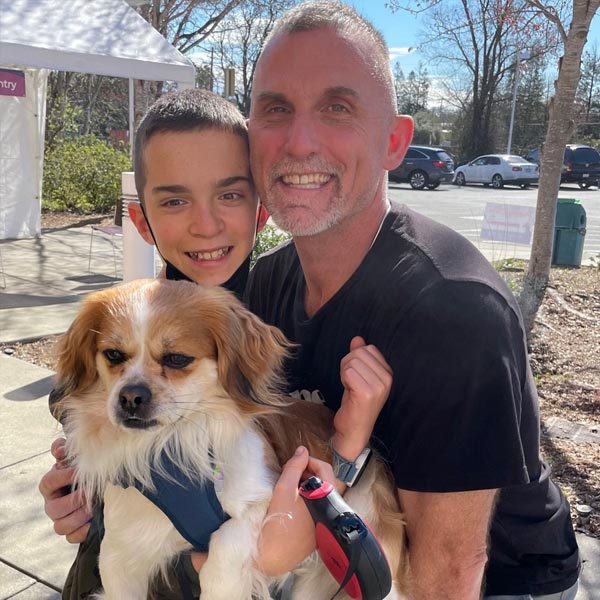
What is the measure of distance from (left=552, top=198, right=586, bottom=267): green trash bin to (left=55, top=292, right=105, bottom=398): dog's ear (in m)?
11.7

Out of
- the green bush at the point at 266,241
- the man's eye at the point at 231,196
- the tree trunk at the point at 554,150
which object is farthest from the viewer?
the tree trunk at the point at 554,150

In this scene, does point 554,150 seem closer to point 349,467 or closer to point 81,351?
point 349,467

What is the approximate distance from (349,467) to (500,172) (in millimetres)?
37487

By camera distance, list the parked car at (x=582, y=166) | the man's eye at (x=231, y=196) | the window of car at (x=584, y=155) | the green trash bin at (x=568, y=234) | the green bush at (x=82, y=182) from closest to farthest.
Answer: the man's eye at (x=231, y=196) < the green trash bin at (x=568, y=234) < the green bush at (x=82, y=182) < the parked car at (x=582, y=166) < the window of car at (x=584, y=155)

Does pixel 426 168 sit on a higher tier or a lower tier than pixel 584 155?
lower

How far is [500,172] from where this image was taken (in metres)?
37.3

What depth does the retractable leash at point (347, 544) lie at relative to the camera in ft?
6.29

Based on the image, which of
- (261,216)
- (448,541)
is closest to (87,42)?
(261,216)

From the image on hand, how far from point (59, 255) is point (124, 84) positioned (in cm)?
3233

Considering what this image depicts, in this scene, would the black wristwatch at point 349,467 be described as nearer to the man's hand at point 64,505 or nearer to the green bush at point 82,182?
the man's hand at point 64,505

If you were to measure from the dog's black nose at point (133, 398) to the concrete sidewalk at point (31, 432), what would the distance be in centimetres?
201

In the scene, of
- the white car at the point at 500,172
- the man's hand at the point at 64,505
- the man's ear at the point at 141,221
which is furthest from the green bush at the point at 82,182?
the white car at the point at 500,172

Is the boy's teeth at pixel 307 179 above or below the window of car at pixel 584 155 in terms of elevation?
below

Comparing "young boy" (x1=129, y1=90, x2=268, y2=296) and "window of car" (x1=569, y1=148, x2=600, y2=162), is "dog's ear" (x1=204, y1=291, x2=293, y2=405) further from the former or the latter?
"window of car" (x1=569, y1=148, x2=600, y2=162)
